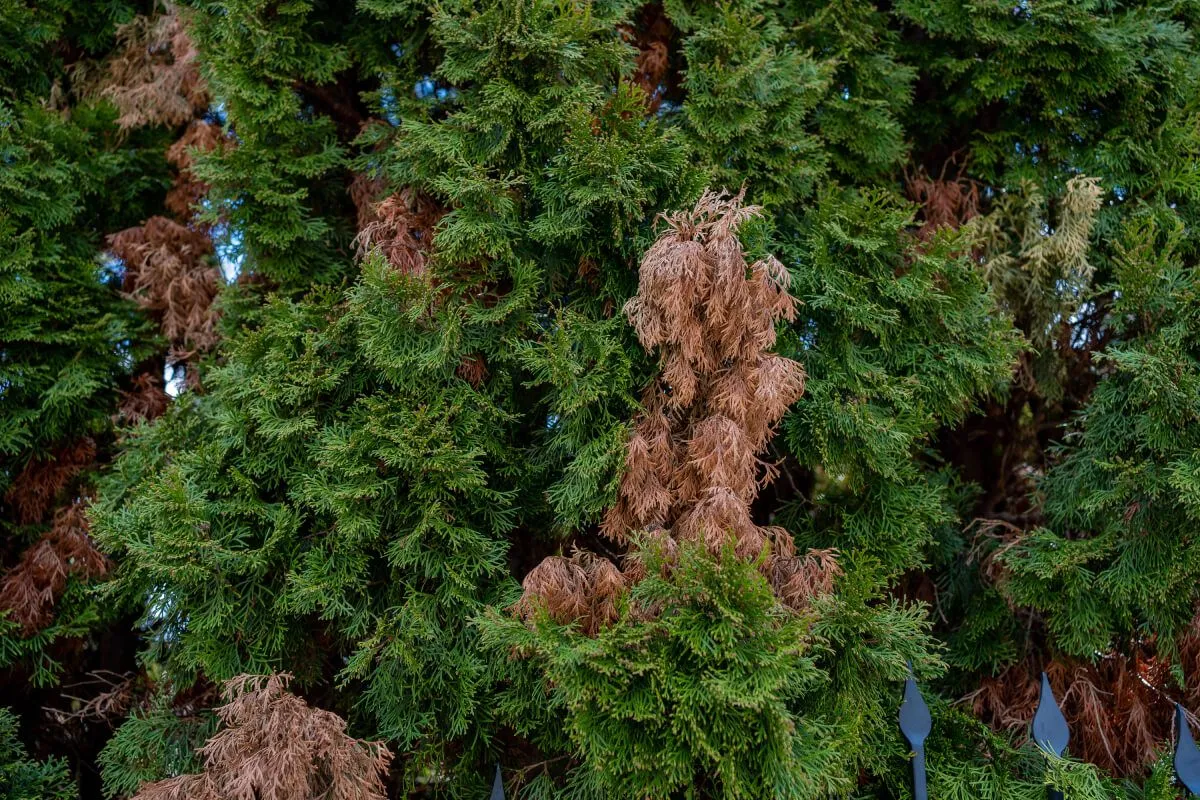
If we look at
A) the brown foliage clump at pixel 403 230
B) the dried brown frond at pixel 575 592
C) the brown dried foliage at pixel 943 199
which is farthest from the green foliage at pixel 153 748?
the brown dried foliage at pixel 943 199

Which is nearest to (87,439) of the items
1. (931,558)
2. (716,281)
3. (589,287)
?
(589,287)

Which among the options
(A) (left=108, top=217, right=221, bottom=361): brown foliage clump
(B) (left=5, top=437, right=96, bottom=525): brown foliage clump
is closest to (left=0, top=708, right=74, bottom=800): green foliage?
(B) (left=5, top=437, right=96, bottom=525): brown foliage clump

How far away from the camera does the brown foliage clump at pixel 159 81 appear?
406 centimetres

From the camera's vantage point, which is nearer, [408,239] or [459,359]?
[459,359]

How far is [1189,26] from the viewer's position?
4.01m

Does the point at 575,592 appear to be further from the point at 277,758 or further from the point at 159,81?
the point at 159,81

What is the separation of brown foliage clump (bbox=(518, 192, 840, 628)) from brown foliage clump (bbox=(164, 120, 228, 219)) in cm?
225

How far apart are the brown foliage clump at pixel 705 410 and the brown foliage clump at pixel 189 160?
88.4 inches

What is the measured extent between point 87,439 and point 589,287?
2648mm

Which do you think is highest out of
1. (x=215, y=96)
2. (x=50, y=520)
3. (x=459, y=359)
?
(x=215, y=96)

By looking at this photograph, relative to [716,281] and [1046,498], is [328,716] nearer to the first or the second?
[716,281]

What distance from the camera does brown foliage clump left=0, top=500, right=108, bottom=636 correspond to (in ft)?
12.1

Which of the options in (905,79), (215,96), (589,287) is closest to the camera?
(589,287)

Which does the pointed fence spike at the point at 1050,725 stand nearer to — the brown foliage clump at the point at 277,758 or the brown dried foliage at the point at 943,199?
the brown foliage clump at the point at 277,758
